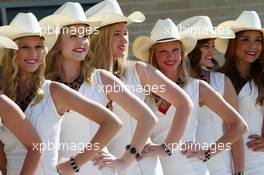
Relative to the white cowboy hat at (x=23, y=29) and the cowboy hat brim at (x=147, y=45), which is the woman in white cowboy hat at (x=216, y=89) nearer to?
the cowboy hat brim at (x=147, y=45)


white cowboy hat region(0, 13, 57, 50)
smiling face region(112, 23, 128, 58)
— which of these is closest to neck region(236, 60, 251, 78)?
smiling face region(112, 23, 128, 58)

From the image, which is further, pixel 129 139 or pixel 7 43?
pixel 129 139

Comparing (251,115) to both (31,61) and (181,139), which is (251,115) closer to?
(181,139)

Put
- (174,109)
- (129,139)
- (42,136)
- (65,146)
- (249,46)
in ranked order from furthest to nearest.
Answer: (249,46)
(174,109)
(129,139)
(65,146)
(42,136)

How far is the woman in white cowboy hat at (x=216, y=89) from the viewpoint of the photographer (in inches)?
201

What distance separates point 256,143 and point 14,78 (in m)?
1.90

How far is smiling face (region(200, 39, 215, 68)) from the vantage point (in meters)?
5.20

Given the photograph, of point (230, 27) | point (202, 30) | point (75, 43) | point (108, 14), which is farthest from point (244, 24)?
point (75, 43)

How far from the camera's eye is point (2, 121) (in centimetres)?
392

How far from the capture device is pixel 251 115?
5.34 m

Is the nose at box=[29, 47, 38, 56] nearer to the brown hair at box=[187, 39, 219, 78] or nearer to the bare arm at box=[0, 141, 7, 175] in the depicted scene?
the bare arm at box=[0, 141, 7, 175]

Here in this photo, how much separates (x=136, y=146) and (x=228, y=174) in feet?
3.20

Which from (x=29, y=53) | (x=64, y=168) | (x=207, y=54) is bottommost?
(x=64, y=168)

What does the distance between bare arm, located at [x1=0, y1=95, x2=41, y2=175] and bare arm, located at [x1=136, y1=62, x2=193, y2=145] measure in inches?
36.0
